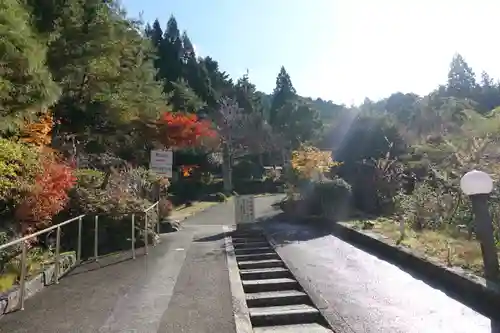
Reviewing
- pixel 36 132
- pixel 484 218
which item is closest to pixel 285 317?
pixel 484 218

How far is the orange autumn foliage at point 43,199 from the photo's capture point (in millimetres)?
6797

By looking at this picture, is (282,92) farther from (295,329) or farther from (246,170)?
(295,329)

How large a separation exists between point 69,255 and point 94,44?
5481 mm

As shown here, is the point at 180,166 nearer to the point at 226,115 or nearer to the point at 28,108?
the point at 226,115

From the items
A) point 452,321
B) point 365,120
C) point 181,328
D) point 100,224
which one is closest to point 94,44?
point 100,224

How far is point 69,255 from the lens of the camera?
24.3ft

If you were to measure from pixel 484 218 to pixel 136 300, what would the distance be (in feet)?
15.0

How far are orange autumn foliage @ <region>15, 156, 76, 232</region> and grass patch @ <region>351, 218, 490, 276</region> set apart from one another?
21.1ft

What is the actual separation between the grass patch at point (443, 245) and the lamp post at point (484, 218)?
498 millimetres

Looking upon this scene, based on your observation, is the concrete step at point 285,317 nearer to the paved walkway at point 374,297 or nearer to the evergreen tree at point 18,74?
the paved walkway at point 374,297

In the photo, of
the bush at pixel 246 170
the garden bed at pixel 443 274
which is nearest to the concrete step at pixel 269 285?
the garden bed at pixel 443 274

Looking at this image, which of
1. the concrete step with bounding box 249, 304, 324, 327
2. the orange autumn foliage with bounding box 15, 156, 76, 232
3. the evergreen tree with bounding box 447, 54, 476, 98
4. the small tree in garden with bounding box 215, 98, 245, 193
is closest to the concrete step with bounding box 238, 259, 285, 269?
the concrete step with bounding box 249, 304, 324, 327

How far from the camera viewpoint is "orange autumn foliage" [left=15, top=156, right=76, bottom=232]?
6797 mm

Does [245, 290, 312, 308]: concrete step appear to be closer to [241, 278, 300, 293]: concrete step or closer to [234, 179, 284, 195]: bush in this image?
[241, 278, 300, 293]: concrete step
